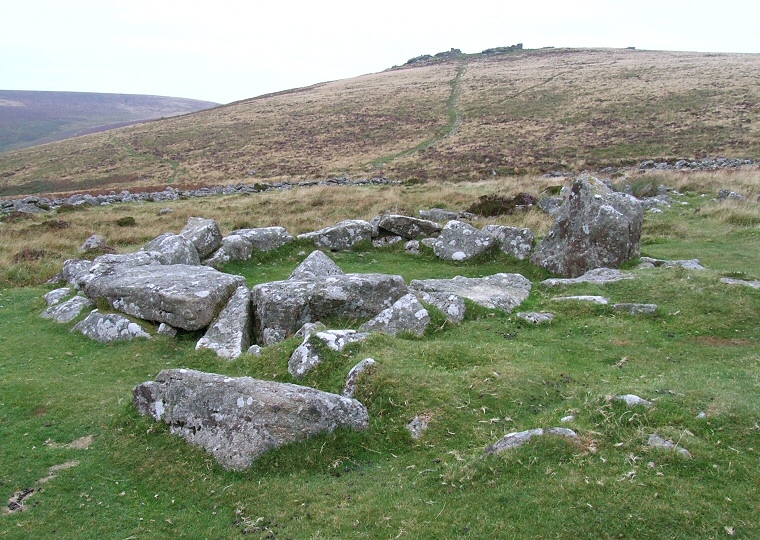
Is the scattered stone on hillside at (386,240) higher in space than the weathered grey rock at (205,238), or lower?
lower

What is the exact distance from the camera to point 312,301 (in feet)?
39.3

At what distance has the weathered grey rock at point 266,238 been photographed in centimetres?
1858

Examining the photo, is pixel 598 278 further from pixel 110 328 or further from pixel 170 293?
pixel 110 328

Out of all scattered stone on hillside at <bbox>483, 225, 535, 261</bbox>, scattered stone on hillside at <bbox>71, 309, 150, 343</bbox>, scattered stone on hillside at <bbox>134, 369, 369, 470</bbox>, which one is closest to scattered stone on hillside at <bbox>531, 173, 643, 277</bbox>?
scattered stone on hillside at <bbox>483, 225, 535, 261</bbox>

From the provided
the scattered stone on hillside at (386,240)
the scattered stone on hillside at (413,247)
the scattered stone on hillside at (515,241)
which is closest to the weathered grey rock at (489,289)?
the scattered stone on hillside at (515,241)

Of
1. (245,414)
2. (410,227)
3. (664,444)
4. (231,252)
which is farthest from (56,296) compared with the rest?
(664,444)

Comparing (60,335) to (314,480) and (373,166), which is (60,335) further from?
(373,166)

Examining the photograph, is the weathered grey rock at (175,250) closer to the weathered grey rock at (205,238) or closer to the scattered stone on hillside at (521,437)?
the weathered grey rock at (205,238)

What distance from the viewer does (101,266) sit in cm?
1462

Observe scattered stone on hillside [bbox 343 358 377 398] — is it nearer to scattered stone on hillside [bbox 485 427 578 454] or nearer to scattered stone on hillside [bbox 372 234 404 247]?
scattered stone on hillside [bbox 485 427 578 454]

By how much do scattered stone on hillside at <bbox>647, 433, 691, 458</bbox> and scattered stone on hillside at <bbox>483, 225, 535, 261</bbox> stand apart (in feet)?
36.3

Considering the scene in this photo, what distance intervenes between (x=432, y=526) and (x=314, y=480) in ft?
5.87

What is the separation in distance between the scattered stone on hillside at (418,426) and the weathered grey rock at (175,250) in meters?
11.2

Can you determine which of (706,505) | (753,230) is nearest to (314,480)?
(706,505)
